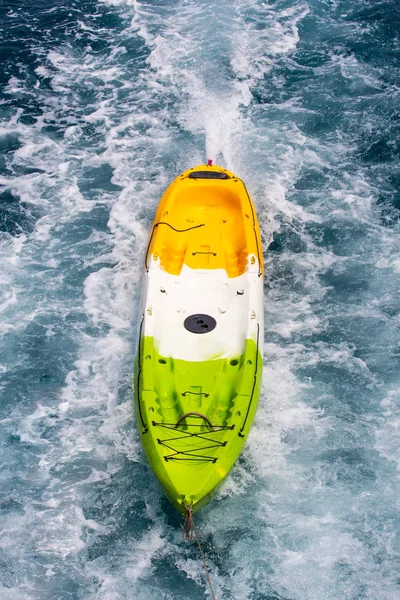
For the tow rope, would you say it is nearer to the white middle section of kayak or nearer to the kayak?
the kayak

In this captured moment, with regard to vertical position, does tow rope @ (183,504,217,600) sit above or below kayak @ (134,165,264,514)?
below

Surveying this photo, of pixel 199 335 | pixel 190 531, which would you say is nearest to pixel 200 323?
pixel 199 335

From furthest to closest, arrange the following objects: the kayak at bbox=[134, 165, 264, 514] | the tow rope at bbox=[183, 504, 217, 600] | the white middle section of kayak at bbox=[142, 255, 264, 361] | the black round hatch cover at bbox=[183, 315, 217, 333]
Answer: the black round hatch cover at bbox=[183, 315, 217, 333] < the white middle section of kayak at bbox=[142, 255, 264, 361] < the kayak at bbox=[134, 165, 264, 514] < the tow rope at bbox=[183, 504, 217, 600]

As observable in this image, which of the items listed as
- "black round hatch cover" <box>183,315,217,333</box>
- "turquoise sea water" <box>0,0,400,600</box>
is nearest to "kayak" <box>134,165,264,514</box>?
"black round hatch cover" <box>183,315,217,333</box>

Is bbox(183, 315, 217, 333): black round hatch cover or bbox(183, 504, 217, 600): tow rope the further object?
bbox(183, 315, 217, 333): black round hatch cover

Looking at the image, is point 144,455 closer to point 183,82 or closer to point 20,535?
point 20,535

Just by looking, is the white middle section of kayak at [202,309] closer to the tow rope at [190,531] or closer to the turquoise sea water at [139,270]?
the turquoise sea water at [139,270]

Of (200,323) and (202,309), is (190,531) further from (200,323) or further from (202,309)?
(202,309)
